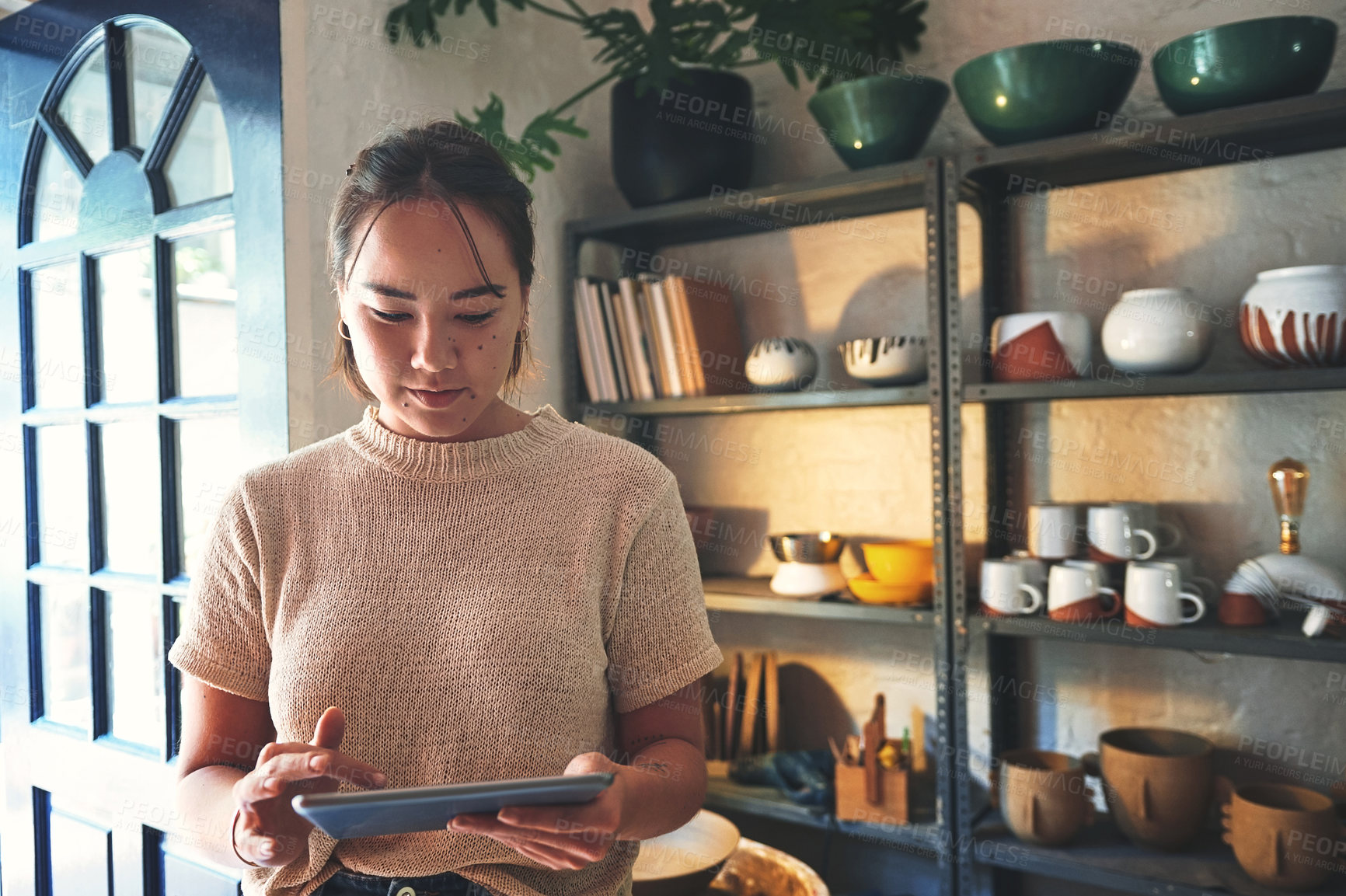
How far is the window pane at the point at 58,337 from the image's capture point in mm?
1801

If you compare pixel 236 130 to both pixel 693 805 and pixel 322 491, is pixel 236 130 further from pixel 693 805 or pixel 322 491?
pixel 693 805

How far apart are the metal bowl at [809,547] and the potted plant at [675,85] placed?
0.74 m

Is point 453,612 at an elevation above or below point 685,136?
below

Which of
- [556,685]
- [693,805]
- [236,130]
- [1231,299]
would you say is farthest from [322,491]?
[1231,299]

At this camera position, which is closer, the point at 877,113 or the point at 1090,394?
the point at 1090,394

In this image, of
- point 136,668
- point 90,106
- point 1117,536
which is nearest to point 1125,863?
point 1117,536

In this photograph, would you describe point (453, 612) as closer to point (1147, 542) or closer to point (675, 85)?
point (1147, 542)

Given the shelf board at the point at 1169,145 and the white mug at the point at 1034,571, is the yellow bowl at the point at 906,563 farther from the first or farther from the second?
the shelf board at the point at 1169,145

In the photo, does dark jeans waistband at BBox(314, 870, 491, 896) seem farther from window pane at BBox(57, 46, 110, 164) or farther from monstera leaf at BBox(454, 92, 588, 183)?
window pane at BBox(57, 46, 110, 164)

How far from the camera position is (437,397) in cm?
86

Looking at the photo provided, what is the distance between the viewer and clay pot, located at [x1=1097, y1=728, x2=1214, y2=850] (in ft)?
5.01

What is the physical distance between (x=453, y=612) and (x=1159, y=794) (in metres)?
1.26

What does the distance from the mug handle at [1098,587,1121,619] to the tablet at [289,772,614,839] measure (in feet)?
3.92

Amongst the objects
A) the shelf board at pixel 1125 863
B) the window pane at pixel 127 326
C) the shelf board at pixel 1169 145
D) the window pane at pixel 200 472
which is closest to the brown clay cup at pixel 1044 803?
the shelf board at pixel 1125 863
